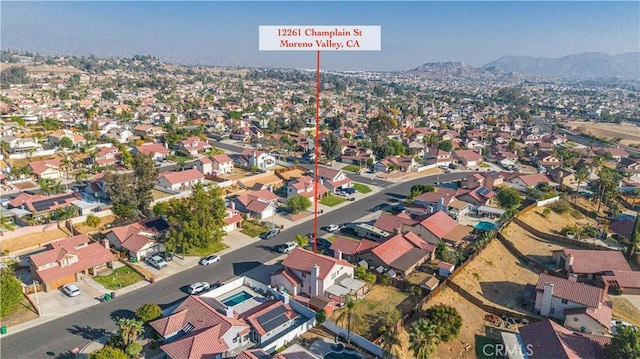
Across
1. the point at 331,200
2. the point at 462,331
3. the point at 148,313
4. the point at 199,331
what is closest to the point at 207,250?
the point at 148,313

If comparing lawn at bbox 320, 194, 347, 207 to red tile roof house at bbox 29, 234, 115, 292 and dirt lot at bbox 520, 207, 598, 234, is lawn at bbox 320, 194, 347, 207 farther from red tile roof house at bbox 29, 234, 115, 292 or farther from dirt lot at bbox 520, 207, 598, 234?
red tile roof house at bbox 29, 234, 115, 292

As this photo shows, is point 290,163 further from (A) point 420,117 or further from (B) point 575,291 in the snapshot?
(A) point 420,117

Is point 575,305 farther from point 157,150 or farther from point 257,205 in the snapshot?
point 157,150

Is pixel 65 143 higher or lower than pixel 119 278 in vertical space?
higher

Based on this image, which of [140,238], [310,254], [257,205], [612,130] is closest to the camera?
[310,254]

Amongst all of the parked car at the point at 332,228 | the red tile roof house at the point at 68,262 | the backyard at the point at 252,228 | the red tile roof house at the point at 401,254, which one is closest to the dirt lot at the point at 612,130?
the red tile roof house at the point at 401,254

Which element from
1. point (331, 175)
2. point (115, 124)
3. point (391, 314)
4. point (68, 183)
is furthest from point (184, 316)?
point (115, 124)
